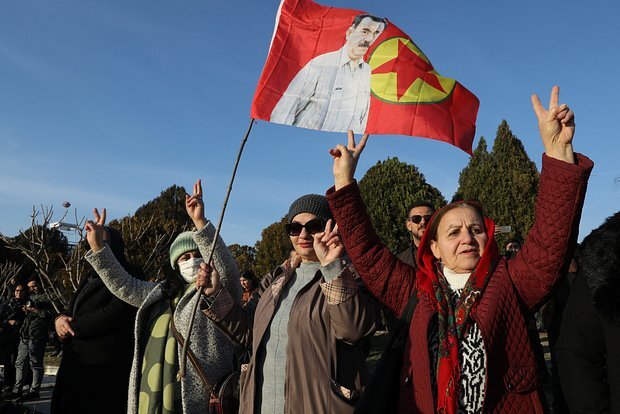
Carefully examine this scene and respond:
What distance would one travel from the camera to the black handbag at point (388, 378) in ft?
7.97

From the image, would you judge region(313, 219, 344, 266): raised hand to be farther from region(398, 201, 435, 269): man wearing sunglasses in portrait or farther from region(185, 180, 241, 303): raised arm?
region(398, 201, 435, 269): man wearing sunglasses in portrait

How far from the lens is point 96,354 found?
4.79m

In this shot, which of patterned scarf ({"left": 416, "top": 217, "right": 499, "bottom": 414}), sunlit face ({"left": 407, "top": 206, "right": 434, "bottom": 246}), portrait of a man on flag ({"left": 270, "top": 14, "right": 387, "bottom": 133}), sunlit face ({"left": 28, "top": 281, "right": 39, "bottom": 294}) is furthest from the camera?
sunlit face ({"left": 28, "top": 281, "right": 39, "bottom": 294})

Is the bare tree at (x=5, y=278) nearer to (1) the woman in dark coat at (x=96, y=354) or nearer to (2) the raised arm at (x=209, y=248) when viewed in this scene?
(1) the woman in dark coat at (x=96, y=354)

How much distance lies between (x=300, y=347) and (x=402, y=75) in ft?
6.42

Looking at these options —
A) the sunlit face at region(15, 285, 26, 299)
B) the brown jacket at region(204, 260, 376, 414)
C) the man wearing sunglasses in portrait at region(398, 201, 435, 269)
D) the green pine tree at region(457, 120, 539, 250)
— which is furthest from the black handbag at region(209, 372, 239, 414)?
the green pine tree at region(457, 120, 539, 250)

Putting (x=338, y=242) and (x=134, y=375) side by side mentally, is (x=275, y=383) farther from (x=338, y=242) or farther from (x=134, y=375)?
(x=134, y=375)

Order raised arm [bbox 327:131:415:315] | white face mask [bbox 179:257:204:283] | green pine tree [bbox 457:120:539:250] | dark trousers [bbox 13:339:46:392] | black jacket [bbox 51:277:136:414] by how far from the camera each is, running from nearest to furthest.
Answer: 1. raised arm [bbox 327:131:415:315]
2. white face mask [bbox 179:257:204:283]
3. black jacket [bbox 51:277:136:414]
4. dark trousers [bbox 13:339:46:392]
5. green pine tree [bbox 457:120:539:250]

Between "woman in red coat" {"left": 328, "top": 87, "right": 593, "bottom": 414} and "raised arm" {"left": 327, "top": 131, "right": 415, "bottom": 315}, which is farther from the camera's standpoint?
"raised arm" {"left": 327, "top": 131, "right": 415, "bottom": 315}

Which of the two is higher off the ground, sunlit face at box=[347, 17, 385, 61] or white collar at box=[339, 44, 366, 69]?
→ sunlit face at box=[347, 17, 385, 61]

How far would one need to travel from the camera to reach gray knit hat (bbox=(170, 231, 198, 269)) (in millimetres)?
4391

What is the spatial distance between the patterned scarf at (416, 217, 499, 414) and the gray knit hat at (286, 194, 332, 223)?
3.46 ft

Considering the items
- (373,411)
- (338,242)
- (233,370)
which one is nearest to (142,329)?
(233,370)

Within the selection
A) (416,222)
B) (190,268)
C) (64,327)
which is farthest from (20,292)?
(416,222)
